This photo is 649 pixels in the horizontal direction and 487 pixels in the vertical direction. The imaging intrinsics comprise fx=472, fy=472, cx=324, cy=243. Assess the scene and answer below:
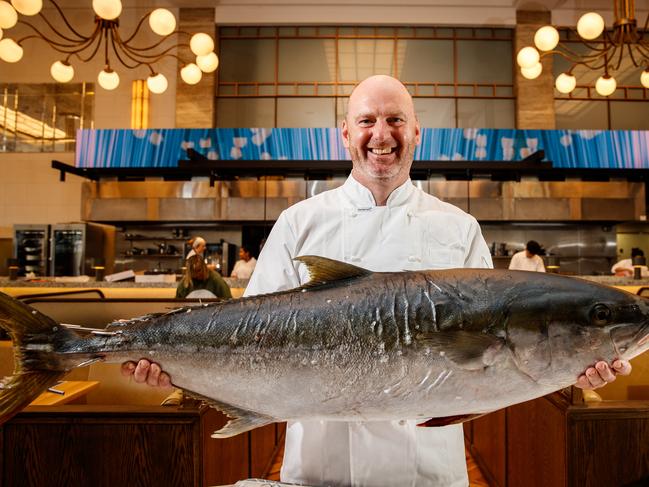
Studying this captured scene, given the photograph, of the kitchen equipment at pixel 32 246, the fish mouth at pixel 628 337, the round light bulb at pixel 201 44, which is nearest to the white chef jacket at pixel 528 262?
the round light bulb at pixel 201 44

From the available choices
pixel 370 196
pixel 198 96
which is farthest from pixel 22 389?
pixel 198 96

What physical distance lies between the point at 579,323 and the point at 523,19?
10.6m

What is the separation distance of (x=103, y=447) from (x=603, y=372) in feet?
6.66

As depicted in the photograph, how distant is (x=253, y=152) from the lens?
9.16 m

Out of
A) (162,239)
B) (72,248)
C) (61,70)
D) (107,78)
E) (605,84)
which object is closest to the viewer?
(61,70)

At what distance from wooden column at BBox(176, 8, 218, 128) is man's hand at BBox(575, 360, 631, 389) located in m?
9.46

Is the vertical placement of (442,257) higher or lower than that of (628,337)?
higher

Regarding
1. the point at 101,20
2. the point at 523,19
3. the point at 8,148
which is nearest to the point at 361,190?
the point at 101,20

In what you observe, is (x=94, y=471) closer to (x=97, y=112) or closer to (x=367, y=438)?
(x=367, y=438)

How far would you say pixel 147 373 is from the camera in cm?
107

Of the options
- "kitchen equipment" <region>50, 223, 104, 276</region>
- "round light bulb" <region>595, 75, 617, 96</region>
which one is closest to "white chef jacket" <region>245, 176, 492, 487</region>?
"round light bulb" <region>595, 75, 617, 96</region>

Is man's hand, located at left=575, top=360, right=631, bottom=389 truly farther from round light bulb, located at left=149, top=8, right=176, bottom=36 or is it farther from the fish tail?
round light bulb, located at left=149, top=8, right=176, bottom=36

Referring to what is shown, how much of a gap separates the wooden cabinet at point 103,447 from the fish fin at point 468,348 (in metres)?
1.50

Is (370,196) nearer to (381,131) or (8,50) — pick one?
(381,131)
